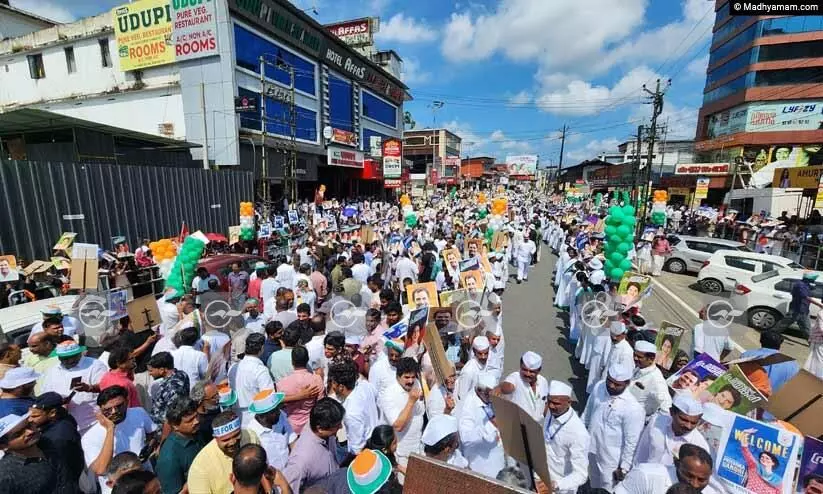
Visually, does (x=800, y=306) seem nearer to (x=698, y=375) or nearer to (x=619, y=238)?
(x=619, y=238)

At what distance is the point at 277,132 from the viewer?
2142 cm

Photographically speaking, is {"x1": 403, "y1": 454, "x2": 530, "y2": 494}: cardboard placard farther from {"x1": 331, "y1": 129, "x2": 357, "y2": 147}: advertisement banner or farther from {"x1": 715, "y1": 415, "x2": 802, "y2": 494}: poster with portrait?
{"x1": 331, "y1": 129, "x2": 357, "y2": 147}: advertisement banner

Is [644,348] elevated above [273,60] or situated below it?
below

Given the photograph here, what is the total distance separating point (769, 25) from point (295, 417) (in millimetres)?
48136

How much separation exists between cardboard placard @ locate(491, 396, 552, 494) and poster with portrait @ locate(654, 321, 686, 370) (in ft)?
9.35

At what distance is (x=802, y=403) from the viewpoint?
3.12 meters

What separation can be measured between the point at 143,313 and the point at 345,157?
74.1 ft

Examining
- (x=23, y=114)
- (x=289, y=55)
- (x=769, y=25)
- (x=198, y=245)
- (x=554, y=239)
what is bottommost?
(x=554, y=239)

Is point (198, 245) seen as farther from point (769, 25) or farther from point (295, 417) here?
point (769, 25)

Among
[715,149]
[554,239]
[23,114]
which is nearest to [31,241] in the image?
[23,114]

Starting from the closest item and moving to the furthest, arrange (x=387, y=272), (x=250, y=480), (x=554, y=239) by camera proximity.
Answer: (x=250, y=480)
(x=387, y=272)
(x=554, y=239)

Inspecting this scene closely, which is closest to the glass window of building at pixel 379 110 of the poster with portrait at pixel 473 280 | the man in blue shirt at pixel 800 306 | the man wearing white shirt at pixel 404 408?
the poster with portrait at pixel 473 280

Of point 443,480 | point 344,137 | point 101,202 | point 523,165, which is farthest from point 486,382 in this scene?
point 523,165

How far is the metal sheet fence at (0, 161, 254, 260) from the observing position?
387 inches
